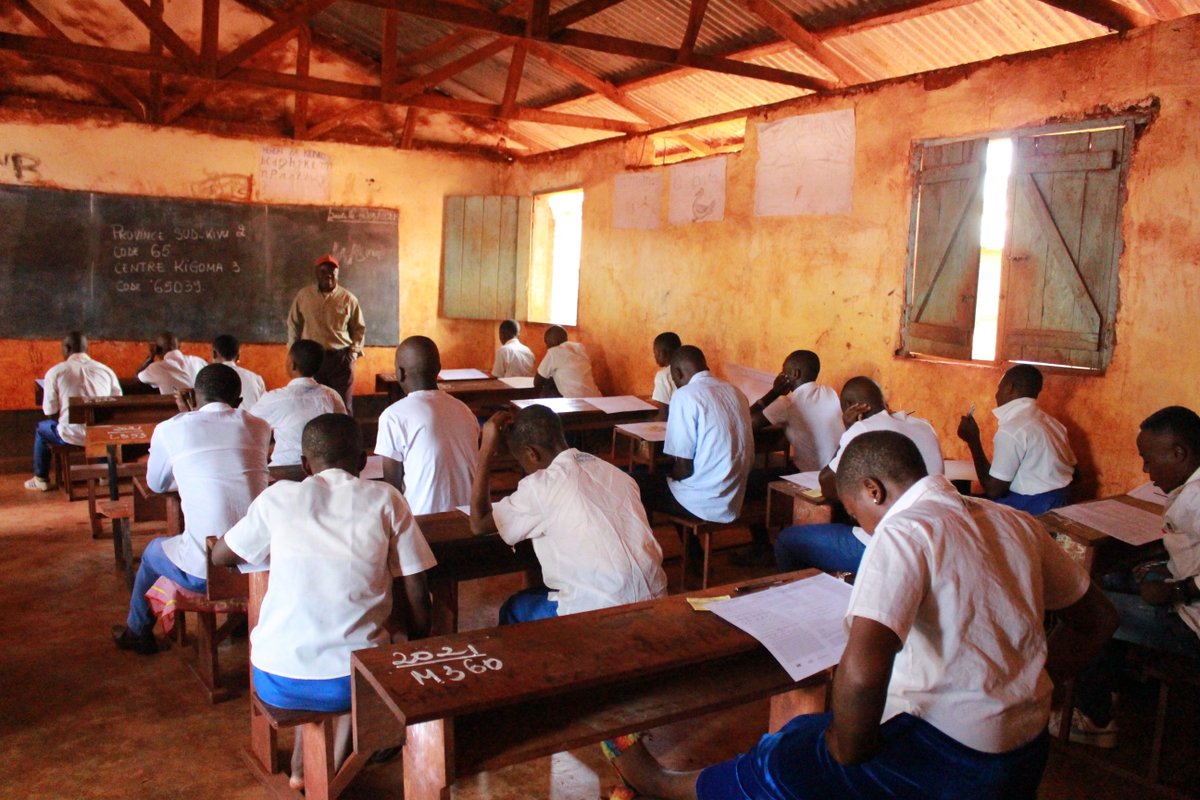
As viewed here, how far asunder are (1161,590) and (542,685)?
80.3 inches

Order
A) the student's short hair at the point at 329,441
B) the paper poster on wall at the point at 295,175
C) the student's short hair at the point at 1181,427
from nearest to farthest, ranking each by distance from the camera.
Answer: the student's short hair at the point at 329,441
the student's short hair at the point at 1181,427
the paper poster on wall at the point at 295,175

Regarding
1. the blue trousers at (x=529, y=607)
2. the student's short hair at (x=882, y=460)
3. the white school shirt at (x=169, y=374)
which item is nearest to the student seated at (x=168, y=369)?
the white school shirt at (x=169, y=374)

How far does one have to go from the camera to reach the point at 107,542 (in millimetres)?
5160

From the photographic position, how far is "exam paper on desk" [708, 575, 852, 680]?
1.97 meters

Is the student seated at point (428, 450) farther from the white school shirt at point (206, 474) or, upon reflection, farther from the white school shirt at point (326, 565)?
the white school shirt at point (326, 565)

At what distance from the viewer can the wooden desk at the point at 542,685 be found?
1763 millimetres

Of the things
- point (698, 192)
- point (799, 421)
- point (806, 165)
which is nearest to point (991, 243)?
point (806, 165)

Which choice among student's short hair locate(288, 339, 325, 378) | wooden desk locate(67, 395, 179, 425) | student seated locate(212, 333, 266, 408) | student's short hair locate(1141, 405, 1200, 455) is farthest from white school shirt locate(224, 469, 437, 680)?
student seated locate(212, 333, 266, 408)

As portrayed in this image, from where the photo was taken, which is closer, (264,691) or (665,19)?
(264,691)

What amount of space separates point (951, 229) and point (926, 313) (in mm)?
507

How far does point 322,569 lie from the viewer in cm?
226

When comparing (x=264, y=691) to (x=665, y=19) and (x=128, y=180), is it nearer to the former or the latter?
(x=665, y=19)

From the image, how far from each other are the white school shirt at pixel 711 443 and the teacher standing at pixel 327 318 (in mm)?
4084

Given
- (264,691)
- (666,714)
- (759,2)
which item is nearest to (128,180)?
(759,2)
